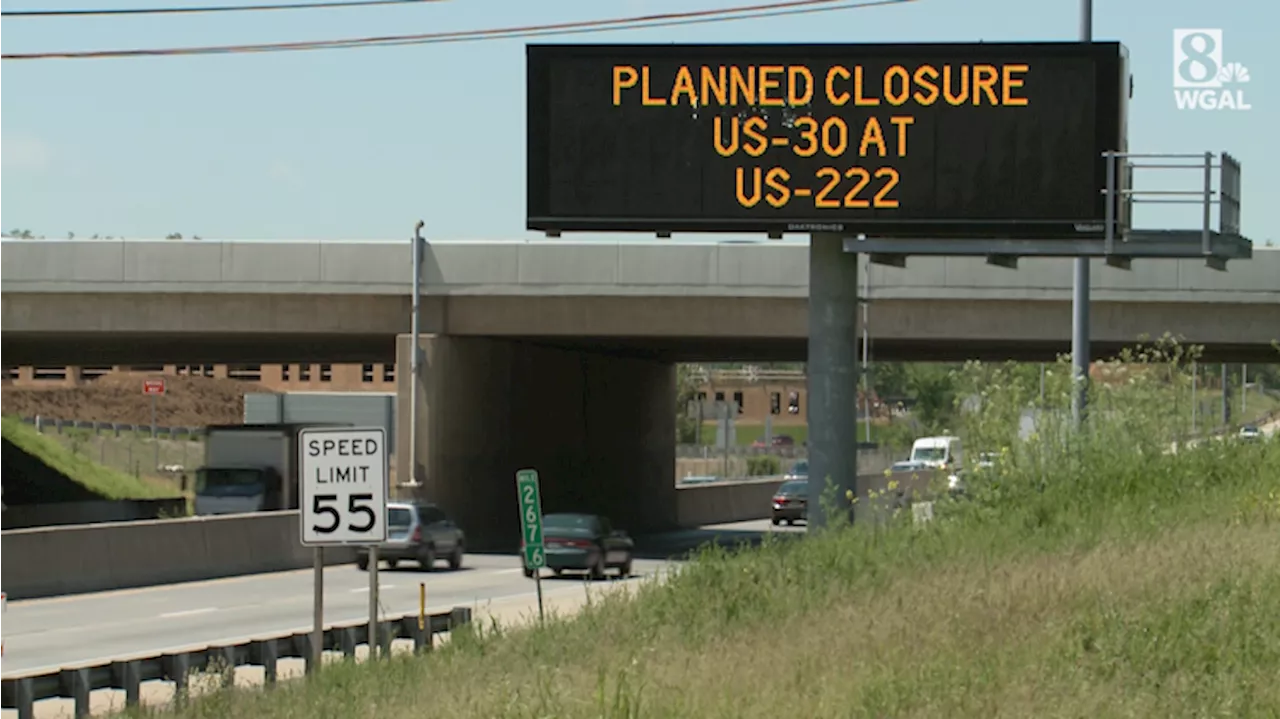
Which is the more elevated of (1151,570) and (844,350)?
(844,350)

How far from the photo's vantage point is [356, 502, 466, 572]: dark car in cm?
4022

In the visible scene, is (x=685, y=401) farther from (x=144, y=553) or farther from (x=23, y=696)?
(x=23, y=696)

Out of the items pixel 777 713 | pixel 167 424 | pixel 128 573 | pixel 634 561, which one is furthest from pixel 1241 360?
→ pixel 167 424

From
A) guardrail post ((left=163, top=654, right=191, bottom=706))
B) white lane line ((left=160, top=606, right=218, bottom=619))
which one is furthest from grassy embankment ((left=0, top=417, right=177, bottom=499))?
guardrail post ((left=163, top=654, right=191, bottom=706))

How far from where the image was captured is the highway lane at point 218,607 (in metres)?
24.1

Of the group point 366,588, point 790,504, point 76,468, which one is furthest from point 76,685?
point 76,468

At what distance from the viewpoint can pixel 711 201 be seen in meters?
22.6

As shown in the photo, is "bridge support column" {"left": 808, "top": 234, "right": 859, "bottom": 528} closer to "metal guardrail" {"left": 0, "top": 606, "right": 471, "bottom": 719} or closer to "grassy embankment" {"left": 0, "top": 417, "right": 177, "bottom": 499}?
"metal guardrail" {"left": 0, "top": 606, "right": 471, "bottom": 719}

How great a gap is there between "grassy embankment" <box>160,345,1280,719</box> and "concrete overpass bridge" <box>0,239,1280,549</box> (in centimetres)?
2173

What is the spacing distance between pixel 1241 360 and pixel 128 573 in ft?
101

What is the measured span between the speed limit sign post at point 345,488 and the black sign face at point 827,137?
6821 mm

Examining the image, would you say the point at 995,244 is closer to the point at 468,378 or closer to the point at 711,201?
the point at 711,201

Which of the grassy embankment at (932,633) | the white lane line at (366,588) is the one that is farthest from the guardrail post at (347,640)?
the white lane line at (366,588)

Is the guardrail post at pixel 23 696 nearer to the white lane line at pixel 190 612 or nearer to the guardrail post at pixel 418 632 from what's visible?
the guardrail post at pixel 418 632
